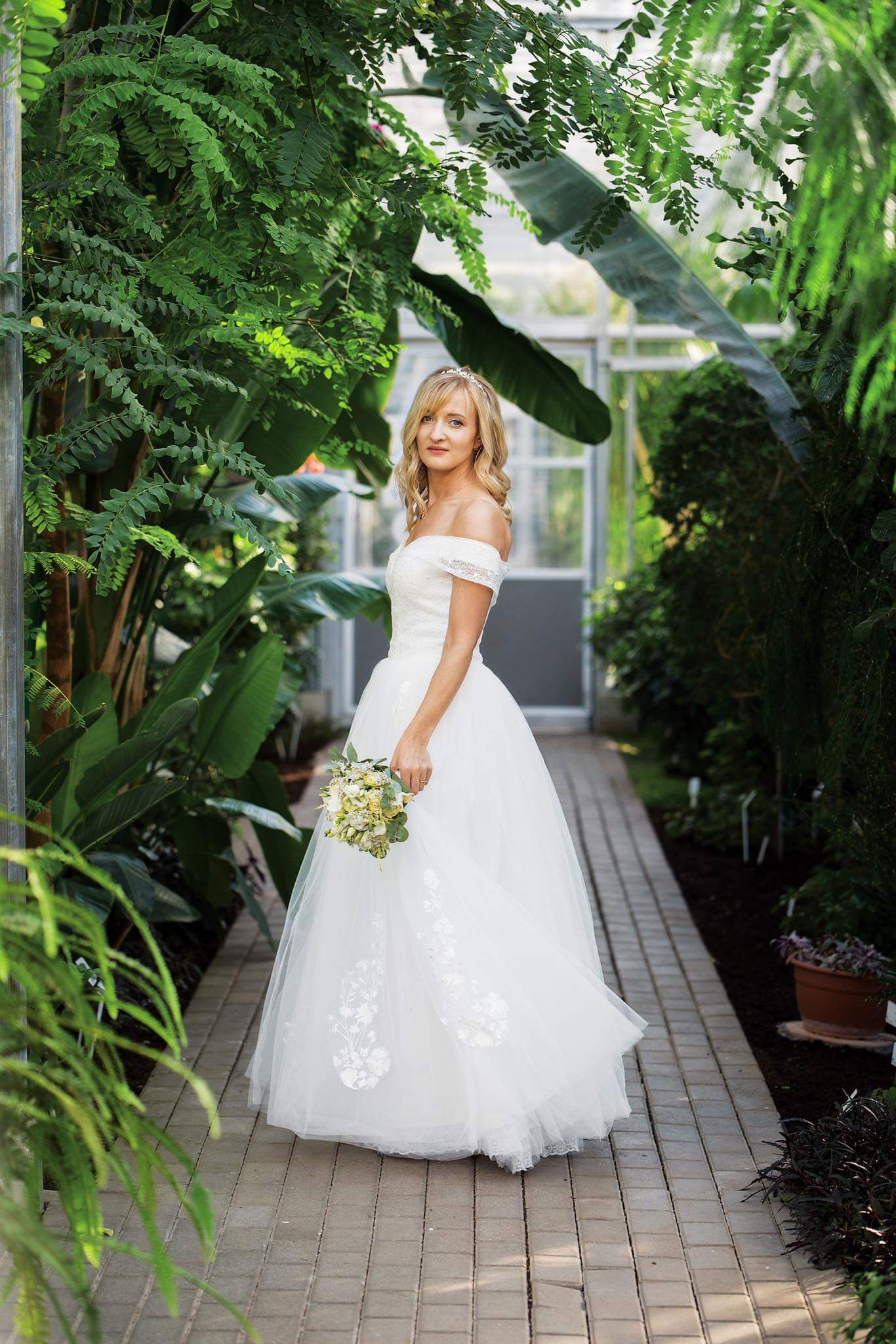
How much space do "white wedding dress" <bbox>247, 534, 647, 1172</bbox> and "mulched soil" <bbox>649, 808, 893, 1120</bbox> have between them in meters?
0.76

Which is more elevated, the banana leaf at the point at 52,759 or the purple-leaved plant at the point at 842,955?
the banana leaf at the point at 52,759

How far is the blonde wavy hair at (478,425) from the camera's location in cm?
372

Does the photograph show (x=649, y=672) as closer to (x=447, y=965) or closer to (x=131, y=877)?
(x=131, y=877)

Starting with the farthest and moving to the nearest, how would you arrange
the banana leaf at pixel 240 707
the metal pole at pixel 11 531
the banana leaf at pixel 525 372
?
the banana leaf at pixel 525 372 < the banana leaf at pixel 240 707 < the metal pole at pixel 11 531

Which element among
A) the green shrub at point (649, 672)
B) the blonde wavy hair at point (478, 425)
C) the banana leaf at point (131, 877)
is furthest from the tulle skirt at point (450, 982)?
the green shrub at point (649, 672)

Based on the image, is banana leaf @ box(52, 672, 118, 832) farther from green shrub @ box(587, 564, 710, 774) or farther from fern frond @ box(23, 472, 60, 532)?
green shrub @ box(587, 564, 710, 774)

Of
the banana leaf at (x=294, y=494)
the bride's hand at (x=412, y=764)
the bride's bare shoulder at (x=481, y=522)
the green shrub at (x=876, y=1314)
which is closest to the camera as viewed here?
the green shrub at (x=876, y=1314)

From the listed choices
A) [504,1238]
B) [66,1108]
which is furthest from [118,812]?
[66,1108]

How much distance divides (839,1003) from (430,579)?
2092 mm

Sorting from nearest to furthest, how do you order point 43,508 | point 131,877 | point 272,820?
point 43,508 → point 131,877 → point 272,820

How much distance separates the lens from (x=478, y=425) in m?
3.73

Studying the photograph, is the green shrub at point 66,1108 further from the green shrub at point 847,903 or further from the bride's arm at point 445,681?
the green shrub at point 847,903

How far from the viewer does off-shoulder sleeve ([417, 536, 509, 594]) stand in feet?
11.7

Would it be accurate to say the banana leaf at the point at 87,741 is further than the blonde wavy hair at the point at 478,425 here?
Yes
